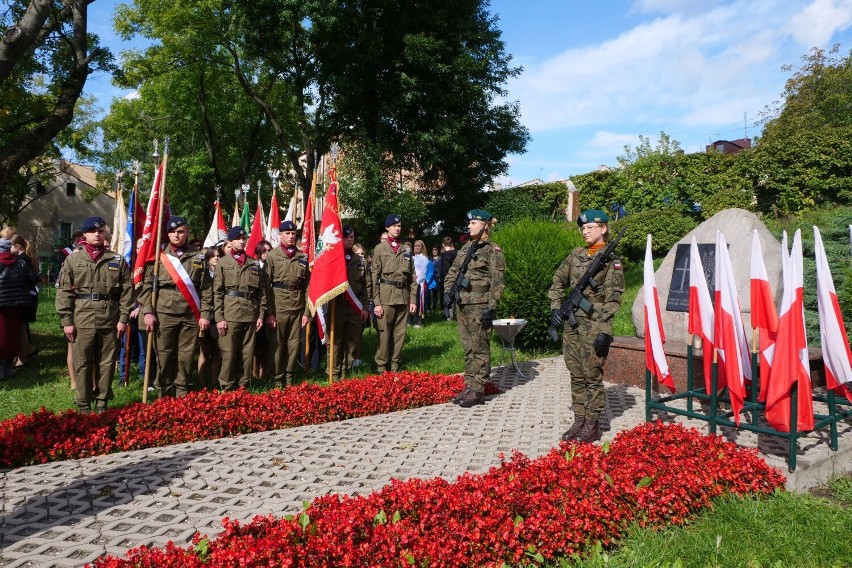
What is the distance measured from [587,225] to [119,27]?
27149 mm

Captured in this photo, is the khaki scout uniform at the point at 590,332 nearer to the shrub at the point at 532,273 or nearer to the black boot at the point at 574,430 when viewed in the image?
the black boot at the point at 574,430

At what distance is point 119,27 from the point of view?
2583 cm

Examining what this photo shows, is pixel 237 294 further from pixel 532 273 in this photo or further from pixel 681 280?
pixel 681 280

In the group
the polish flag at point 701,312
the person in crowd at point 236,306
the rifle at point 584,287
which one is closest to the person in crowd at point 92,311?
the person in crowd at point 236,306

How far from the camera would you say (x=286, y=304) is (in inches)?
332

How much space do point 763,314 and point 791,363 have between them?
19.5 inches

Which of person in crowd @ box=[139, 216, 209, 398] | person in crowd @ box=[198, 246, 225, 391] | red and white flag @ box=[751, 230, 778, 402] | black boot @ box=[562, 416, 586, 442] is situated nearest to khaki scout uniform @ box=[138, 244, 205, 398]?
→ person in crowd @ box=[139, 216, 209, 398]

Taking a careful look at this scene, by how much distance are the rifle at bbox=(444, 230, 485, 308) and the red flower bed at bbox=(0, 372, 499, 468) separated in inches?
44.4

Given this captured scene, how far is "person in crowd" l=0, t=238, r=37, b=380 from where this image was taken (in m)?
8.83

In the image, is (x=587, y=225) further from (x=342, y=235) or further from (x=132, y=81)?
(x=132, y=81)

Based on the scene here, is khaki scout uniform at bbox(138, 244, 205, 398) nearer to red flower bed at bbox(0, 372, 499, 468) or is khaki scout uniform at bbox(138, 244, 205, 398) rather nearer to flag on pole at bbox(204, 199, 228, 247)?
red flower bed at bbox(0, 372, 499, 468)

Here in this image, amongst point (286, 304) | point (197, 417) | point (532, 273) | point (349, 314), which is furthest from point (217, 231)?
point (197, 417)

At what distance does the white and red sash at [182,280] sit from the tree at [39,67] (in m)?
2.69

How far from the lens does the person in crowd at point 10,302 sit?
8.83 m
